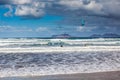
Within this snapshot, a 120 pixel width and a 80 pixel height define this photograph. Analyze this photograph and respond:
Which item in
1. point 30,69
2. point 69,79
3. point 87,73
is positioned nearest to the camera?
point 69,79

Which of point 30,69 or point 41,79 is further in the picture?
point 30,69

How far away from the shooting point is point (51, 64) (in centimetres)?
1755

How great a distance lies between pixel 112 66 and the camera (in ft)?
56.7

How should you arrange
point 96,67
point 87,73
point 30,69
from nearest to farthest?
point 87,73, point 30,69, point 96,67

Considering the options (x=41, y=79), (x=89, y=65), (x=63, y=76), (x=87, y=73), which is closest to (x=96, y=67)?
(x=89, y=65)

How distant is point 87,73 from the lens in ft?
48.0

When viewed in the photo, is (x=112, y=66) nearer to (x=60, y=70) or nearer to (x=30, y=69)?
(x=60, y=70)

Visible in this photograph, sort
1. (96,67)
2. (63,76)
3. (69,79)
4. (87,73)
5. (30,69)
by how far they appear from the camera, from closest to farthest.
Result: 1. (69,79)
2. (63,76)
3. (87,73)
4. (30,69)
5. (96,67)

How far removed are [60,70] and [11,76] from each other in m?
2.78

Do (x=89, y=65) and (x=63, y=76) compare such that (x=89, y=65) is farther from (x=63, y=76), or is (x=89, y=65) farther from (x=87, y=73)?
(x=63, y=76)

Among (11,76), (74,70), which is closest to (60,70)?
(74,70)

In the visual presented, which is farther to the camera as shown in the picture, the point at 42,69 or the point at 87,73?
the point at 42,69

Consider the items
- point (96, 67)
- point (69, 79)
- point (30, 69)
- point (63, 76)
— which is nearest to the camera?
point (69, 79)

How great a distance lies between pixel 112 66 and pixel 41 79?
5749 mm
